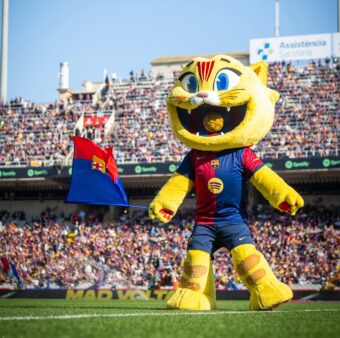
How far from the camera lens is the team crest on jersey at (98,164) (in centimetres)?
1042

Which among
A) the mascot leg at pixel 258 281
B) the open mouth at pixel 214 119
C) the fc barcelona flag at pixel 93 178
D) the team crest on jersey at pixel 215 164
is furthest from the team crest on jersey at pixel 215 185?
the fc barcelona flag at pixel 93 178

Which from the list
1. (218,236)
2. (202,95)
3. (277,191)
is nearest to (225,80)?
(202,95)

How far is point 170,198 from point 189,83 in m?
1.69

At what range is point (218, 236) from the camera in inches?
359

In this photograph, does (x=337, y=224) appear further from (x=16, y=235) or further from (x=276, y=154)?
(x=16, y=235)

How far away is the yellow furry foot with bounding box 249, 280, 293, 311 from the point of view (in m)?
8.48

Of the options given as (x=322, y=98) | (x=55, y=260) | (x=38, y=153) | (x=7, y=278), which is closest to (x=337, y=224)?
(x=322, y=98)

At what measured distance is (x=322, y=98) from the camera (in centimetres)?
2836

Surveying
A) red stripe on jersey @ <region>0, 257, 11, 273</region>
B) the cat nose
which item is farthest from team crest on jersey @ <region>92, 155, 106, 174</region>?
red stripe on jersey @ <region>0, 257, 11, 273</region>

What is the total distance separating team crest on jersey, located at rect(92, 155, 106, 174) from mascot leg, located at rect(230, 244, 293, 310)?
2.66 m

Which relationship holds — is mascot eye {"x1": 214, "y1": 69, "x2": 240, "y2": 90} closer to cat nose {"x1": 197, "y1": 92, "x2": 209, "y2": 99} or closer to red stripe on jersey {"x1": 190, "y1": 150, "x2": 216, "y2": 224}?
cat nose {"x1": 197, "y1": 92, "x2": 209, "y2": 99}

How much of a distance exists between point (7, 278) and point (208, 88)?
14012mm

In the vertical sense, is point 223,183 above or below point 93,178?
below

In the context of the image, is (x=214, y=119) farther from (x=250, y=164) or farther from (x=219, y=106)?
(x=250, y=164)
